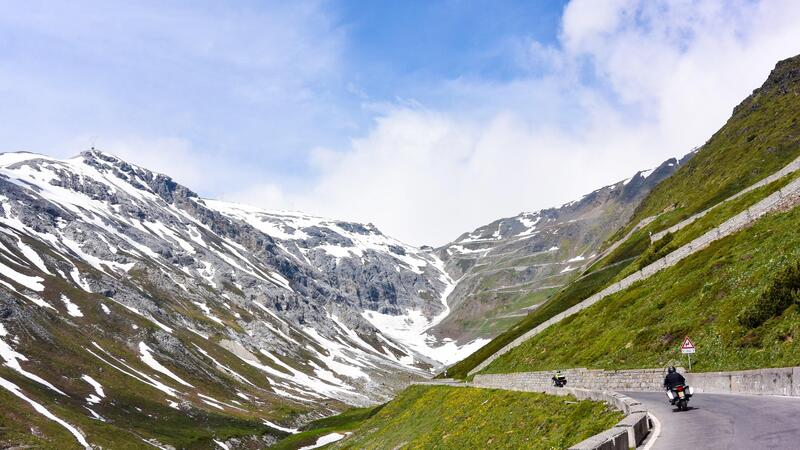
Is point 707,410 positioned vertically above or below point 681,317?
below

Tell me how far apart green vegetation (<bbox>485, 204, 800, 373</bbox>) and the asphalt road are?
658cm

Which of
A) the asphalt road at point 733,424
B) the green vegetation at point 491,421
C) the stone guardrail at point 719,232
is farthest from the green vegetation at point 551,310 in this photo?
the asphalt road at point 733,424

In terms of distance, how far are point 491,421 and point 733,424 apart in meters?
25.1

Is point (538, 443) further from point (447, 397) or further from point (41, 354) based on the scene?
point (41, 354)

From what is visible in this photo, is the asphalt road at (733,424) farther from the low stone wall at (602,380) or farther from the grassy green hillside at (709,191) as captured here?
the grassy green hillside at (709,191)

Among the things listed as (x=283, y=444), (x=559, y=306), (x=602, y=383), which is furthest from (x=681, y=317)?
(x=283, y=444)

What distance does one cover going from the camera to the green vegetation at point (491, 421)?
28.7 metres

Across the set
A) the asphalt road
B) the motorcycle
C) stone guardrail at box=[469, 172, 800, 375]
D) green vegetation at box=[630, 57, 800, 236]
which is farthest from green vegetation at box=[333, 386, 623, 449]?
green vegetation at box=[630, 57, 800, 236]

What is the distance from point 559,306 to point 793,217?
70.8 metres

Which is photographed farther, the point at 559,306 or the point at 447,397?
the point at 559,306

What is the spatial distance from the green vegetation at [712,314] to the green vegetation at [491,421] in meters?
10.4

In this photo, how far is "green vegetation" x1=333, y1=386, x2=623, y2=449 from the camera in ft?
94.1

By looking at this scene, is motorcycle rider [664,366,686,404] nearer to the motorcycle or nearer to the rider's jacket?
the rider's jacket

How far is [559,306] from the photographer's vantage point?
123 meters
